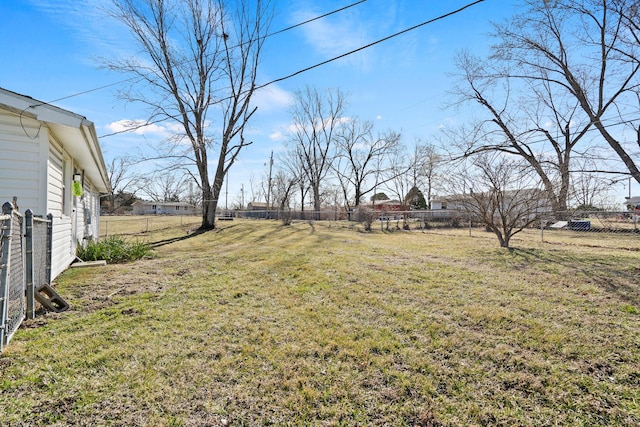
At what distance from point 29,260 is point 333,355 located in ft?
11.0

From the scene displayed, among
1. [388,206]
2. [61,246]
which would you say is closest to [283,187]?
[388,206]

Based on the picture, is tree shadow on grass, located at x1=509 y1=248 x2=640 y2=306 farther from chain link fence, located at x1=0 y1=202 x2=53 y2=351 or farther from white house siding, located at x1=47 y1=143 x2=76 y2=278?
white house siding, located at x1=47 y1=143 x2=76 y2=278

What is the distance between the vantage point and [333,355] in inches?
107

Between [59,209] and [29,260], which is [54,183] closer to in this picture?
[59,209]

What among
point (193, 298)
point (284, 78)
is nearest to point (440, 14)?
point (284, 78)

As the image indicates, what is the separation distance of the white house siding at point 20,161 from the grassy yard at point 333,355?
4.73 ft

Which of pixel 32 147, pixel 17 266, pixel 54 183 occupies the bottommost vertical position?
pixel 17 266

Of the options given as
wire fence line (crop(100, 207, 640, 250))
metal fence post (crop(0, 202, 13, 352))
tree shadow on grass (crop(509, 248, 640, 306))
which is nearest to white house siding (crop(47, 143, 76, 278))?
metal fence post (crop(0, 202, 13, 352))

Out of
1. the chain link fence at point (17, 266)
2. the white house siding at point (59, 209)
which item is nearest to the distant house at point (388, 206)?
the white house siding at point (59, 209)

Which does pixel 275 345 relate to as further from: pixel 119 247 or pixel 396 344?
pixel 119 247

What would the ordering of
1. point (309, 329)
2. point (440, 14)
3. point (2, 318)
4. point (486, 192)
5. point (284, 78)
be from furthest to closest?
point (486, 192) → point (284, 78) → point (440, 14) → point (309, 329) → point (2, 318)

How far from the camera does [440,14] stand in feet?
14.3

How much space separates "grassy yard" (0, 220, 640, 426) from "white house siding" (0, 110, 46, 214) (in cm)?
144

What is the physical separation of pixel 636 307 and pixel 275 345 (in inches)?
172
